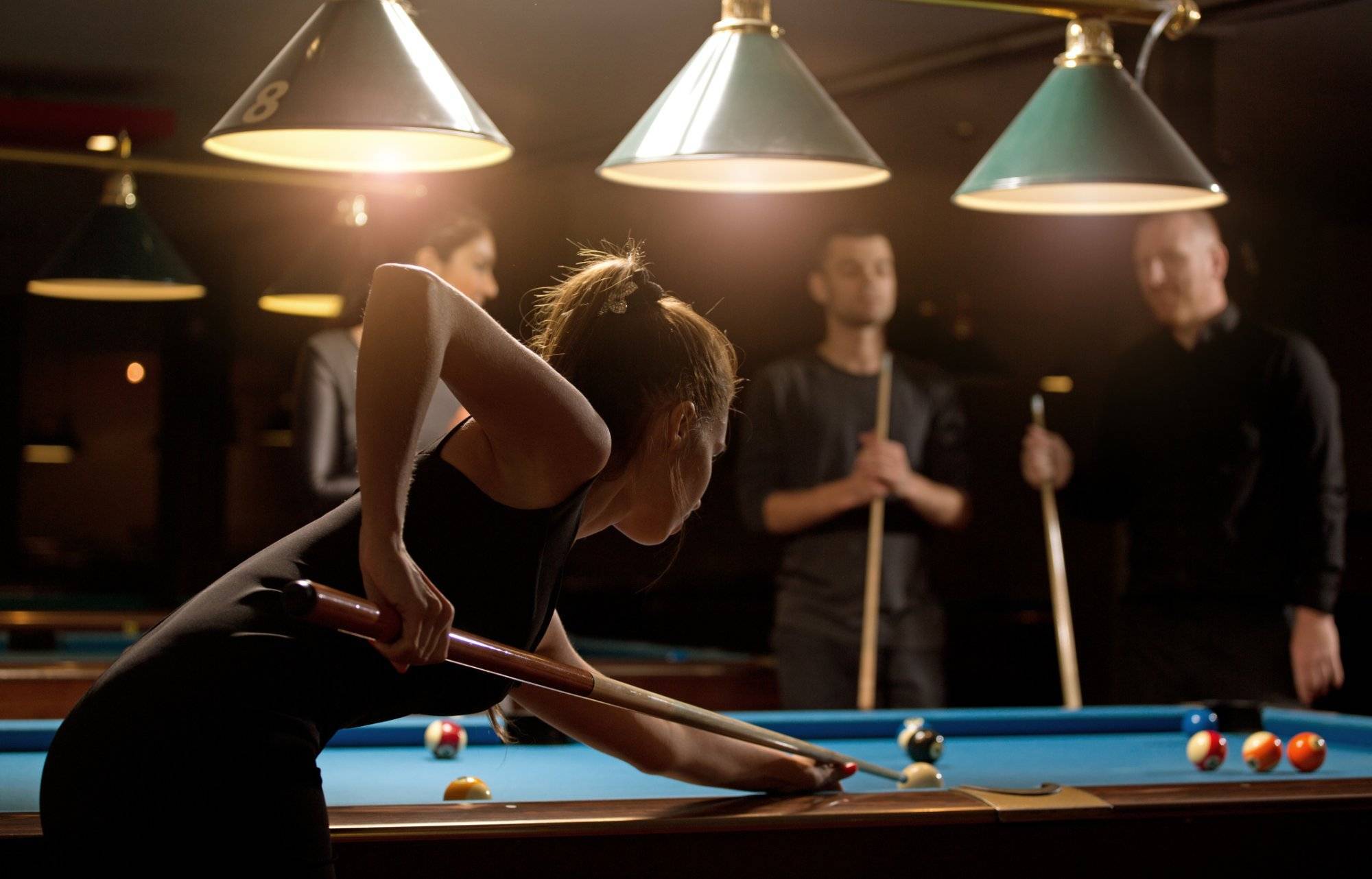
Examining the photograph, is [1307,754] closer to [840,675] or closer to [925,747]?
[925,747]

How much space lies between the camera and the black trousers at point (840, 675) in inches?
143

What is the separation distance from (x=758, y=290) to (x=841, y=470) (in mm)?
3431

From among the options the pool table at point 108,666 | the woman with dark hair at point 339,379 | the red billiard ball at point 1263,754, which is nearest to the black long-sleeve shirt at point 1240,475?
the pool table at point 108,666

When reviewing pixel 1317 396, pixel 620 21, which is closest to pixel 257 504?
pixel 620 21

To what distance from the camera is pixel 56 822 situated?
1290 millimetres

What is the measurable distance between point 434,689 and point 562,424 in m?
0.31

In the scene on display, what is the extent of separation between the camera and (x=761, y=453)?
380 centimetres

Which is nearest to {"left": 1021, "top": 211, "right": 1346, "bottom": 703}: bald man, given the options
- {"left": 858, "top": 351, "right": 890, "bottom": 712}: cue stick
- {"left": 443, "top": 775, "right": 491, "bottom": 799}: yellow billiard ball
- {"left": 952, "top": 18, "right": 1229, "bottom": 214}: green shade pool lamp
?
{"left": 858, "top": 351, "right": 890, "bottom": 712}: cue stick

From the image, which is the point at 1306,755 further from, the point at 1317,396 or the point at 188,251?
the point at 188,251

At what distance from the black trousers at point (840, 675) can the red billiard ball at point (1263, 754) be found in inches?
58.1

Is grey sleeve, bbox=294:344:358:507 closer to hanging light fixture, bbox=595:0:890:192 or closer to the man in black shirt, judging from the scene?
the man in black shirt

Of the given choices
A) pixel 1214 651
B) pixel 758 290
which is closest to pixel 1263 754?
pixel 1214 651

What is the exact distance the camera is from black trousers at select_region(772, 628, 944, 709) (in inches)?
143

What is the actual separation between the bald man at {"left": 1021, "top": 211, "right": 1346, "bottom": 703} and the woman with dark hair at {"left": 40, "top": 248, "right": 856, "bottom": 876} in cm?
226
